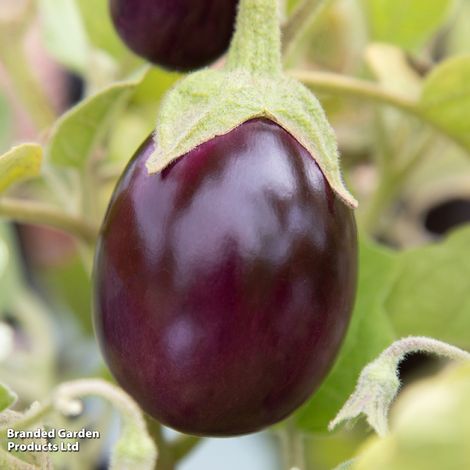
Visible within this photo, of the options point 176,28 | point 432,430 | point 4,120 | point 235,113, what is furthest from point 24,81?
point 432,430

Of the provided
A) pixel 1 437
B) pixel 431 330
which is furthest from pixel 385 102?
pixel 1 437

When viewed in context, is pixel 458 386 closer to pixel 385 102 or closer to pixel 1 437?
pixel 1 437

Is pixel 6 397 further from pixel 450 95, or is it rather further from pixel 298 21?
pixel 450 95

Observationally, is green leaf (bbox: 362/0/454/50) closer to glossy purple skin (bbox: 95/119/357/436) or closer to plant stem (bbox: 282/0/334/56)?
plant stem (bbox: 282/0/334/56)

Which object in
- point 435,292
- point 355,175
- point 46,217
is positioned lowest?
point 355,175

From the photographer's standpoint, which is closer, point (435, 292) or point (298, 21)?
point (298, 21)

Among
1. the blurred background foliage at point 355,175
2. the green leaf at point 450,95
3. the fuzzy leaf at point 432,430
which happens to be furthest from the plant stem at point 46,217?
the fuzzy leaf at point 432,430
